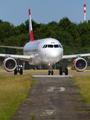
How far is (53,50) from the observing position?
31500 millimetres

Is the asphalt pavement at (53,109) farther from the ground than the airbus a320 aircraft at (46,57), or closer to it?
closer to it

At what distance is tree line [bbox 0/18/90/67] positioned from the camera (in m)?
83.1

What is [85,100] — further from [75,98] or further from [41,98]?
[41,98]

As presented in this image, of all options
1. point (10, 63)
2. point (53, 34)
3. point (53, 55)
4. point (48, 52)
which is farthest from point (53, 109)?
point (53, 34)

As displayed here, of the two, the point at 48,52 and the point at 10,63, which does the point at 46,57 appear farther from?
the point at 10,63

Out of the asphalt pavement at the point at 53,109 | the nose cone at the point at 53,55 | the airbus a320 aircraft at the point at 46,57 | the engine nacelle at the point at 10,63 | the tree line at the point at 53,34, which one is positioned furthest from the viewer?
the tree line at the point at 53,34

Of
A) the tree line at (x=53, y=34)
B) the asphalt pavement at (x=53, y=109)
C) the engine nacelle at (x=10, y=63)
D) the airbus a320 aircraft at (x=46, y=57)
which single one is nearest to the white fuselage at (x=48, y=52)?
the airbus a320 aircraft at (x=46, y=57)

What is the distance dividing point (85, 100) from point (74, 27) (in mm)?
90947

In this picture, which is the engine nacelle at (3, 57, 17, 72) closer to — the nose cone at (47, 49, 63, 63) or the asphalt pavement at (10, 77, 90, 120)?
the nose cone at (47, 49, 63, 63)

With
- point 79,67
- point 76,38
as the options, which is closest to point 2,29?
point 76,38

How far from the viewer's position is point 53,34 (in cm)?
9069

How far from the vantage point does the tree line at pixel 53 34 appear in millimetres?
83125

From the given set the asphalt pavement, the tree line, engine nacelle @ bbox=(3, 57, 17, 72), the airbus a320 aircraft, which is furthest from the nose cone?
the tree line

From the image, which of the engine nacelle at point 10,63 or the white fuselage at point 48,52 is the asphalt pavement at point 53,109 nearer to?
the white fuselage at point 48,52
